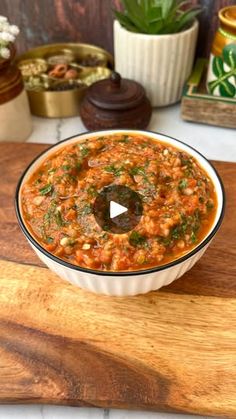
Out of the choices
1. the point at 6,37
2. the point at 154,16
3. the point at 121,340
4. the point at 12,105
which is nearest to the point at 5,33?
the point at 6,37

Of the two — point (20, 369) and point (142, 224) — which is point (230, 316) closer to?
point (142, 224)

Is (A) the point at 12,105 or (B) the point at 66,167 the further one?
(A) the point at 12,105

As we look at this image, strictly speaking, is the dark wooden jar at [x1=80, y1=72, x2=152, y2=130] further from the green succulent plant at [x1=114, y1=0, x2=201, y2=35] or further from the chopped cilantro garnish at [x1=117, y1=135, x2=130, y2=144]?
the chopped cilantro garnish at [x1=117, y1=135, x2=130, y2=144]

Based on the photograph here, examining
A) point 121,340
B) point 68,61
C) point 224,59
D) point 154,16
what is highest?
point 154,16

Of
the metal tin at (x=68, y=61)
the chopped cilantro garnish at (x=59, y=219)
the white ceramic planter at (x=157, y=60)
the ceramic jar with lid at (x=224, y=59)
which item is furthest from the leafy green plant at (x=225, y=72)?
the chopped cilantro garnish at (x=59, y=219)

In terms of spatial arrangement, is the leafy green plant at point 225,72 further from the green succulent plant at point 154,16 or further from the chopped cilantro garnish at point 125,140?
the chopped cilantro garnish at point 125,140

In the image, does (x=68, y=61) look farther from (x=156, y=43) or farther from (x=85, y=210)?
(x=85, y=210)
